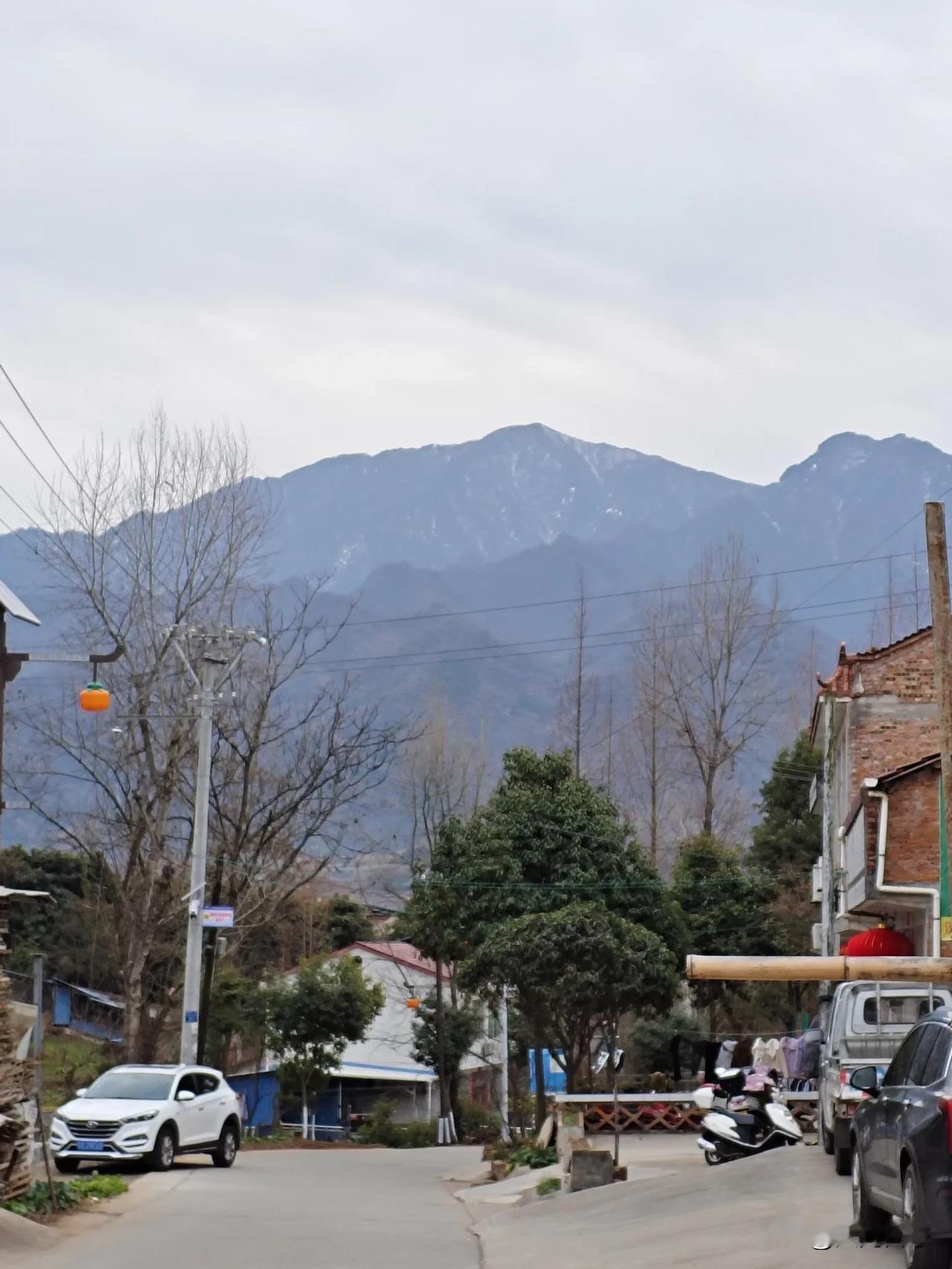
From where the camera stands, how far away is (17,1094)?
16438mm

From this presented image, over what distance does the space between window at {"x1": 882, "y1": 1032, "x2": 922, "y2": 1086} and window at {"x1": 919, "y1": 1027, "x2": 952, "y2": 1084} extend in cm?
61

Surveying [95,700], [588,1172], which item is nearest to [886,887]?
[588,1172]

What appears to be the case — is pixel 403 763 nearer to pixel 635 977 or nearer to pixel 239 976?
pixel 239 976

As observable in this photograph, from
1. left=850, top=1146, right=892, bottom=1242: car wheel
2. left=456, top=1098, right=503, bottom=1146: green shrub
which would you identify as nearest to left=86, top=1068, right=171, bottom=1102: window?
left=850, top=1146, right=892, bottom=1242: car wheel

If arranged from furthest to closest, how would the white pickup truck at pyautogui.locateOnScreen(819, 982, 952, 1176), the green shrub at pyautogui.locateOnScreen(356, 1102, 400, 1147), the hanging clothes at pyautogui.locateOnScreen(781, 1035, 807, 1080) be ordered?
the green shrub at pyautogui.locateOnScreen(356, 1102, 400, 1147) < the hanging clothes at pyautogui.locateOnScreen(781, 1035, 807, 1080) < the white pickup truck at pyautogui.locateOnScreen(819, 982, 952, 1176)

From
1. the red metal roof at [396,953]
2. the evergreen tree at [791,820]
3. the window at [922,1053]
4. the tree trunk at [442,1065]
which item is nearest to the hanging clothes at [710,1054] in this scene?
the tree trunk at [442,1065]

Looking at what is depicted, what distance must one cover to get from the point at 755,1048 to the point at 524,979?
5.29m

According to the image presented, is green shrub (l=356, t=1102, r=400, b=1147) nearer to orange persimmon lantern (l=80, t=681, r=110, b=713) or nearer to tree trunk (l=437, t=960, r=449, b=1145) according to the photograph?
tree trunk (l=437, t=960, r=449, b=1145)

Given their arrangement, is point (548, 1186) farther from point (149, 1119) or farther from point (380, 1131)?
point (380, 1131)

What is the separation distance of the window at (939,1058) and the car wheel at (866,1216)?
184 centimetres

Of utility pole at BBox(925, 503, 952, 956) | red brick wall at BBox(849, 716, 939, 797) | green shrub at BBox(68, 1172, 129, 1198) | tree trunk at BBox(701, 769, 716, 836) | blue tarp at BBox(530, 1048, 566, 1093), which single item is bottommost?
blue tarp at BBox(530, 1048, 566, 1093)

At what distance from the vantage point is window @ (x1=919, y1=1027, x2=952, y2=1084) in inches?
429

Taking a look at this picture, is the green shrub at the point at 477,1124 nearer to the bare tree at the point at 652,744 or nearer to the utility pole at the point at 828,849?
the bare tree at the point at 652,744

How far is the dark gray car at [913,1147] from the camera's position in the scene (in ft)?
33.5
